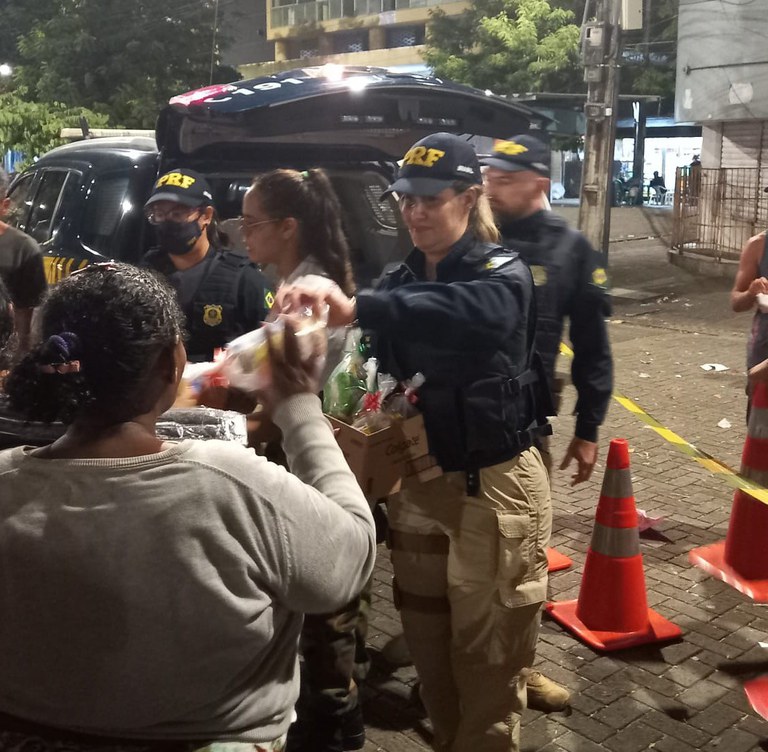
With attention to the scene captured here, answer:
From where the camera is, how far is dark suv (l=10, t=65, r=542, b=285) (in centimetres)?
532

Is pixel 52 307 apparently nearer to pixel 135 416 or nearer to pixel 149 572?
pixel 135 416

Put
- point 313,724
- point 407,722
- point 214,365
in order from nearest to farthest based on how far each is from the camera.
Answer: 1. point 214,365
2. point 313,724
3. point 407,722

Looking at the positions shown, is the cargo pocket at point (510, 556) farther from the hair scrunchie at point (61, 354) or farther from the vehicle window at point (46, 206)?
the vehicle window at point (46, 206)

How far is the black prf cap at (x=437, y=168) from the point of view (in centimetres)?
286

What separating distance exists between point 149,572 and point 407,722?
239 cm

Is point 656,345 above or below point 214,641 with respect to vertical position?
below

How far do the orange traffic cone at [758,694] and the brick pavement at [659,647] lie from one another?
5 centimetres

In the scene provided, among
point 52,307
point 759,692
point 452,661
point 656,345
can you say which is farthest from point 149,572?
point 656,345

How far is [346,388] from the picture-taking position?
9.61 ft

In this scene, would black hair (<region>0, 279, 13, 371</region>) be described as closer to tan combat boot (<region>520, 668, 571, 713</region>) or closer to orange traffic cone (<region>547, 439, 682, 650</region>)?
tan combat boot (<region>520, 668, 571, 713</region>)

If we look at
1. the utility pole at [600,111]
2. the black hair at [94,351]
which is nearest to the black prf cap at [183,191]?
the black hair at [94,351]

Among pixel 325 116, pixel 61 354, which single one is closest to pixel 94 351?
pixel 61 354

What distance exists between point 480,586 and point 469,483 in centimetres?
32

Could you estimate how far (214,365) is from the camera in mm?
2332
